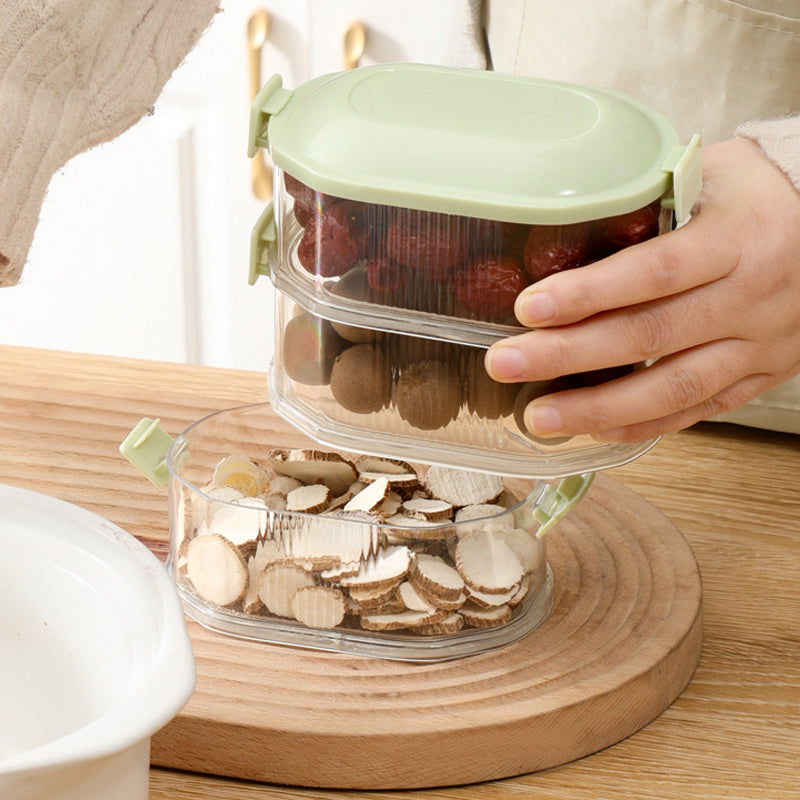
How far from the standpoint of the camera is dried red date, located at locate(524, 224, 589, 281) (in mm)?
471

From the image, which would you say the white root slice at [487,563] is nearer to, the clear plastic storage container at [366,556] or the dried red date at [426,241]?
the clear plastic storage container at [366,556]

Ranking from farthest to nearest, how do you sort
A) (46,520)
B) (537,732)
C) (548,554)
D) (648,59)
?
(648,59), (548,554), (537,732), (46,520)

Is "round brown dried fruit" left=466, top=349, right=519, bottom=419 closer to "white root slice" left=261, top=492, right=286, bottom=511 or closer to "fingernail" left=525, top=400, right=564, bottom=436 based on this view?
"fingernail" left=525, top=400, right=564, bottom=436

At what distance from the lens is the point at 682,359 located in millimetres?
547

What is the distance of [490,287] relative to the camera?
0.48 m

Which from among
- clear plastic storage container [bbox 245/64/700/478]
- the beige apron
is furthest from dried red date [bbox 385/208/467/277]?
the beige apron

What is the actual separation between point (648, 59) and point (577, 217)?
0.41 metres

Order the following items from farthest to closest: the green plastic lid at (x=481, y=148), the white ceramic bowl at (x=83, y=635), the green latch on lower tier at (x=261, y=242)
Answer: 1. the green latch on lower tier at (x=261, y=242)
2. the green plastic lid at (x=481, y=148)
3. the white ceramic bowl at (x=83, y=635)

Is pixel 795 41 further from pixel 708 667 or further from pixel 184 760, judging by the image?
pixel 184 760

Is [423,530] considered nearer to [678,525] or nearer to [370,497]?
[370,497]

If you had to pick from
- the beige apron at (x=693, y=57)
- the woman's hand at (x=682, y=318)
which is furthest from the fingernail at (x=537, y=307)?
the beige apron at (x=693, y=57)

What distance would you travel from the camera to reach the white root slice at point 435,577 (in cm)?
56

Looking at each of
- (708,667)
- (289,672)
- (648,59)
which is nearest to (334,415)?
(289,672)

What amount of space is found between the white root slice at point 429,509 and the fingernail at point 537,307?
147 mm
